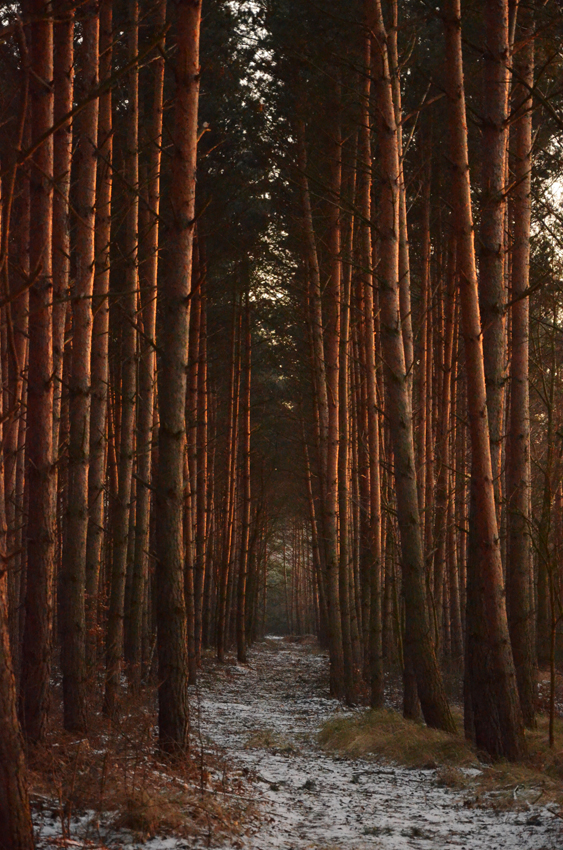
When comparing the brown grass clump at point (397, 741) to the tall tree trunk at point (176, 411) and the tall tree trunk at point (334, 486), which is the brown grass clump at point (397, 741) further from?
the tall tree trunk at point (334, 486)

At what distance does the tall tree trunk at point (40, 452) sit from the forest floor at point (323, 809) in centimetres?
121

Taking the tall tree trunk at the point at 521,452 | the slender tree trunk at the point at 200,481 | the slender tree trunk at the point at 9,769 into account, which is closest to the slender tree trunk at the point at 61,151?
the slender tree trunk at the point at 9,769

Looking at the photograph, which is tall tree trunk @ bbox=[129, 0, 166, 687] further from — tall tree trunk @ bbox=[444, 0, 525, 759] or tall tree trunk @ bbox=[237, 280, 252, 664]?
tall tree trunk @ bbox=[237, 280, 252, 664]

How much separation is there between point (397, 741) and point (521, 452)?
337 centimetres

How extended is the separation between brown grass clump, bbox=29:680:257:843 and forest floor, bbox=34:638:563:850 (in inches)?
0.9

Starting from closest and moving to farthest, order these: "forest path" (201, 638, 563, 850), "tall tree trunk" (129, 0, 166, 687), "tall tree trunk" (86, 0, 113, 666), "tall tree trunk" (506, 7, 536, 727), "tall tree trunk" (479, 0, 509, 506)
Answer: "forest path" (201, 638, 563, 850) < "tall tree trunk" (479, 0, 509, 506) < "tall tree trunk" (86, 0, 113, 666) < "tall tree trunk" (506, 7, 536, 727) < "tall tree trunk" (129, 0, 166, 687)

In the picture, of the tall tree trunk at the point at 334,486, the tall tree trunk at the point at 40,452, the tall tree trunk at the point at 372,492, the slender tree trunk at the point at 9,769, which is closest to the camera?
the slender tree trunk at the point at 9,769

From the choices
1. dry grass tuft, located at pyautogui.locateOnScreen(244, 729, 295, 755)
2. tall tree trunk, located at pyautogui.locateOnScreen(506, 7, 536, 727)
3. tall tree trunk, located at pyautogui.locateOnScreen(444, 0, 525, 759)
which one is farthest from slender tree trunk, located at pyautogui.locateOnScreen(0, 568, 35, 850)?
tall tree trunk, located at pyautogui.locateOnScreen(506, 7, 536, 727)

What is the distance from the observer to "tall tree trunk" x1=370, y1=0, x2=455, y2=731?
25.2 feet

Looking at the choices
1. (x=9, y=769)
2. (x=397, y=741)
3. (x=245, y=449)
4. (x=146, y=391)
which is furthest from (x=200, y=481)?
(x=9, y=769)

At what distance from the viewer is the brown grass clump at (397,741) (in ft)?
22.0

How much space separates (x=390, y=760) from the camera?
7.17 meters

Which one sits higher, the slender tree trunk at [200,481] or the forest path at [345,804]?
the slender tree trunk at [200,481]

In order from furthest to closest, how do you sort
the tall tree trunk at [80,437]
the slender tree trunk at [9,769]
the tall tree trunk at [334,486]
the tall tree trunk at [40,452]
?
the tall tree trunk at [334,486]
the tall tree trunk at [80,437]
the tall tree trunk at [40,452]
the slender tree trunk at [9,769]
